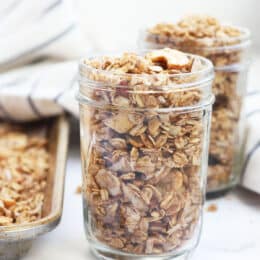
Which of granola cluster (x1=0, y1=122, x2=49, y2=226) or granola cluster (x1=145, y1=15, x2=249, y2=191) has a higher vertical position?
granola cluster (x1=145, y1=15, x2=249, y2=191)

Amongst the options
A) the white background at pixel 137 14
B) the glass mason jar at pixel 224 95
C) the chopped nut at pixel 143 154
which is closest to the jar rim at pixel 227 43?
the glass mason jar at pixel 224 95

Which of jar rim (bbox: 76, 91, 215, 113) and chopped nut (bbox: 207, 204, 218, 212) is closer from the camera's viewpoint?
jar rim (bbox: 76, 91, 215, 113)

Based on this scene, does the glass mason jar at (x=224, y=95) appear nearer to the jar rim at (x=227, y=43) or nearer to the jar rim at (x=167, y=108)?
the jar rim at (x=227, y=43)

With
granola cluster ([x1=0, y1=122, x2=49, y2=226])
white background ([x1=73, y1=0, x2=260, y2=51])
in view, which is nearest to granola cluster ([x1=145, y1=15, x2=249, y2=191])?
granola cluster ([x1=0, y1=122, x2=49, y2=226])

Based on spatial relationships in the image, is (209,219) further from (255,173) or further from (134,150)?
(134,150)

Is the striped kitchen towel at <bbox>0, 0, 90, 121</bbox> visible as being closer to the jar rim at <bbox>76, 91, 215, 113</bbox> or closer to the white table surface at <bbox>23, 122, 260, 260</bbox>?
the white table surface at <bbox>23, 122, 260, 260</bbox>

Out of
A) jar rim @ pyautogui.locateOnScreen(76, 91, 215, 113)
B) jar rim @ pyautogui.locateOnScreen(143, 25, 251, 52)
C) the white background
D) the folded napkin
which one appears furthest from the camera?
the white background

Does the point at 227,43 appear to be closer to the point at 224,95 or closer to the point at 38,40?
the point at 224,95
